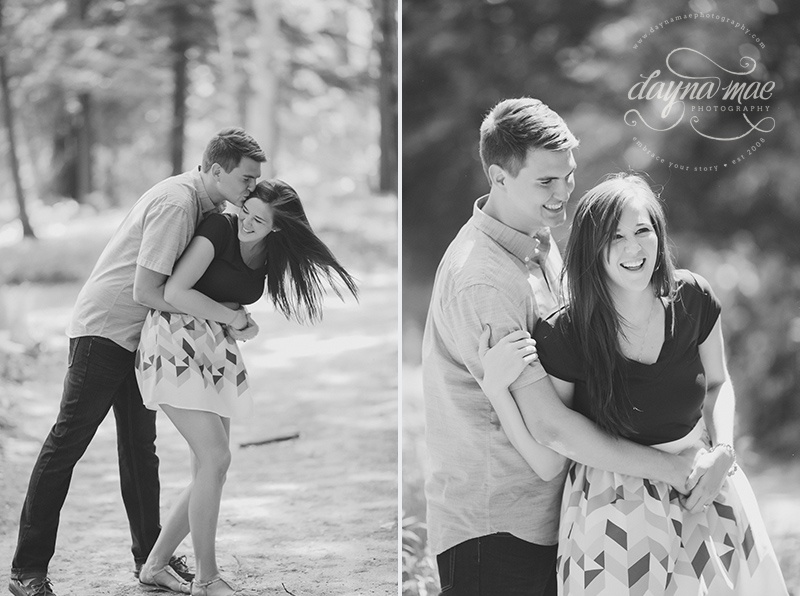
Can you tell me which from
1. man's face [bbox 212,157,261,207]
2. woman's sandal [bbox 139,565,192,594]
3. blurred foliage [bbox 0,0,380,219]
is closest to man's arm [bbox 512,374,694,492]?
man's face [bbox 212,157,261,207]

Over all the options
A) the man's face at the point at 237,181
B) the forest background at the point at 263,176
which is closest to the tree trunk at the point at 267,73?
the forest background at the point at 263,176

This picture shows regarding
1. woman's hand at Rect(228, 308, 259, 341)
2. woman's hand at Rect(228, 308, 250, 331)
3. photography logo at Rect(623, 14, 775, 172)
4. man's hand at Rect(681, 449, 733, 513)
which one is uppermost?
photography logo at Rect(623, 14, 775, 172)

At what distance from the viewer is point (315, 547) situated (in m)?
2.96

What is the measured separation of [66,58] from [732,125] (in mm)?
2318

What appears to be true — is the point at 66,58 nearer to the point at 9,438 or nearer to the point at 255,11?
the point at 255,11

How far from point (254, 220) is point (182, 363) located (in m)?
0.45

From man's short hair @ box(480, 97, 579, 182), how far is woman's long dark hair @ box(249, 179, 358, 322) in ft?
2.59

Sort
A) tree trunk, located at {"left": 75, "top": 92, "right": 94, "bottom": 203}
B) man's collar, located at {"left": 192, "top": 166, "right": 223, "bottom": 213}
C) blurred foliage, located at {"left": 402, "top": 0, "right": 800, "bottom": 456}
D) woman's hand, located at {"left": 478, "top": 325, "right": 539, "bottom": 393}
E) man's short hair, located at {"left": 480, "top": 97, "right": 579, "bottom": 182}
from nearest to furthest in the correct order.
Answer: woman's hand, located at {"left": 478, "top": 325, "right": 539, "bottom": 393}
man's short hair, located at {"left": 480, "top": 97, "right": 579, "bottom": 182}
man's collar, located at {"left": 192, "top": 166, "right": 223, "bottom": 213}
blurred foliage, located at {"left": 402, "top": 0, "right": 800, "bottom": 456}
tree trunk, located at {"left": 75, "top": 92, "right": 94, "bottom": 203}

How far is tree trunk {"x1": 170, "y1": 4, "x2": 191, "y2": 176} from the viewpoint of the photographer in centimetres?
324

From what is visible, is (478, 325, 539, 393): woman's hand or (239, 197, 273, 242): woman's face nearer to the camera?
(478, 325, 539, 393): woman's hand

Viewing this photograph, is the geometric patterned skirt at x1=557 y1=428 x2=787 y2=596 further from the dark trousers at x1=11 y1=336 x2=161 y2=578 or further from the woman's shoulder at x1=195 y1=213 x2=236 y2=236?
the dark trousers at x1=11 y1=336 x2=161 y2=578

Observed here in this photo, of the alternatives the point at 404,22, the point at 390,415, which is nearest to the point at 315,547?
the point at 390,415

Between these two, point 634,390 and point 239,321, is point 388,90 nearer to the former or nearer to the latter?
point 239,321

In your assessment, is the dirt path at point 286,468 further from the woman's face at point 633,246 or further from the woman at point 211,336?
the woman's face at point 633,246
